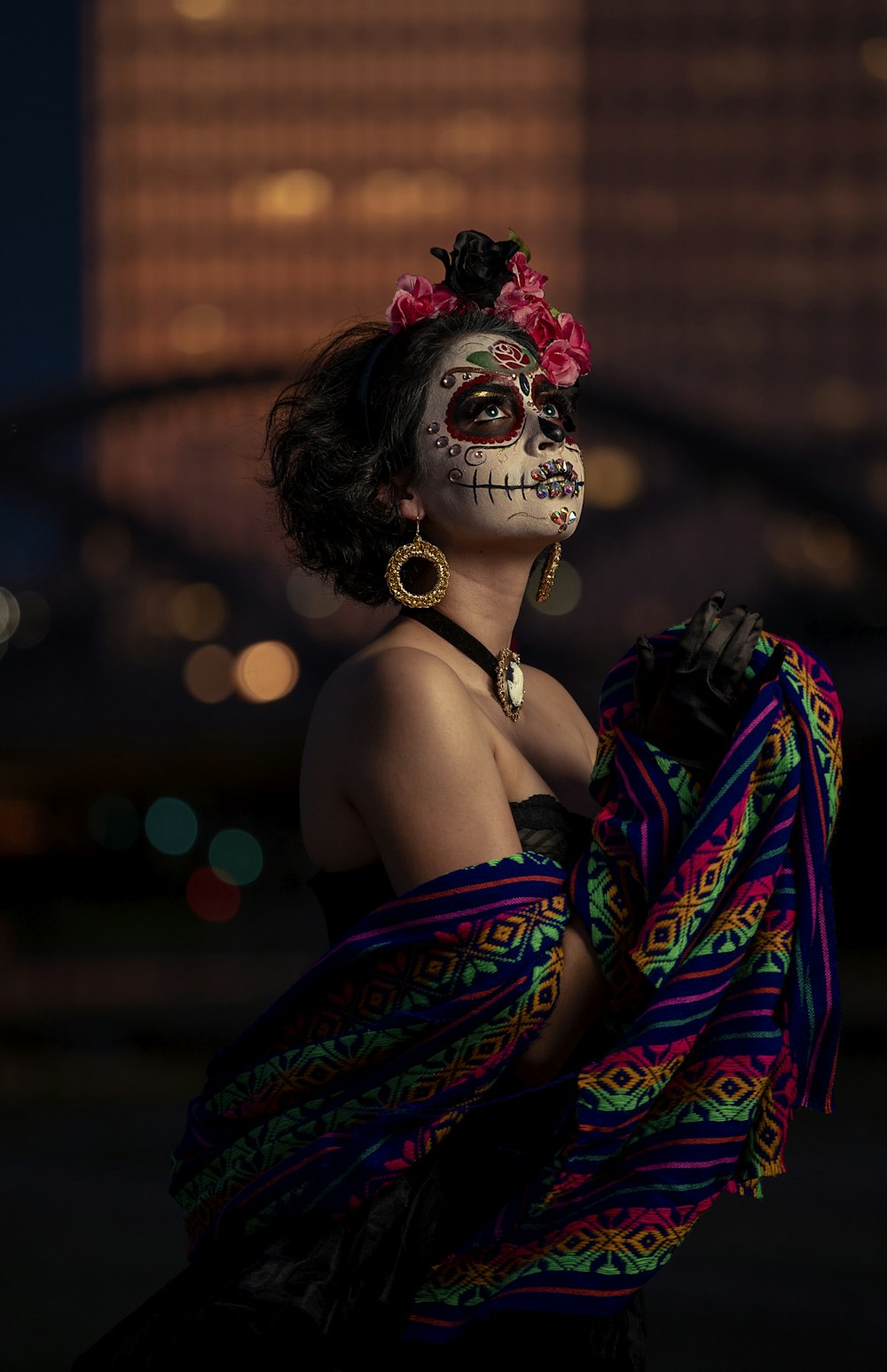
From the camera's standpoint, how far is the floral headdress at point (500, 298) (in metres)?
2.34

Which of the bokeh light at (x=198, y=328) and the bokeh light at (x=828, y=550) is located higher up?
the bokeh light at (x=828, y=550)

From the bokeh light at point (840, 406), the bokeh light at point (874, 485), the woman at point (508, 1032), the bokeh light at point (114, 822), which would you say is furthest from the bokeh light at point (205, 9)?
the woman at point (508, 1032)

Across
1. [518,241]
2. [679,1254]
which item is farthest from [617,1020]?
[679,1254]

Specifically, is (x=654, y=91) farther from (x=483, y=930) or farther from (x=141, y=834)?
(x=483, y=930)

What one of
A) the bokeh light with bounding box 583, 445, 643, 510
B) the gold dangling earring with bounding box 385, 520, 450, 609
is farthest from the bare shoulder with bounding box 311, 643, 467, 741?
the bokeh light with bounding box 583, 445, 643, 510

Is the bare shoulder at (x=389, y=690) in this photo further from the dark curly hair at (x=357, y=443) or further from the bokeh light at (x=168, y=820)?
the bokeh light at (x=168, y=820)

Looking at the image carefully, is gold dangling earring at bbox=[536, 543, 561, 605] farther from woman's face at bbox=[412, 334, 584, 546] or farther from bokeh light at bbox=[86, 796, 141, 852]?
bokeh light at bbox=[86, 796, 141, 852]

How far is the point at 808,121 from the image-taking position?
77.7 metres

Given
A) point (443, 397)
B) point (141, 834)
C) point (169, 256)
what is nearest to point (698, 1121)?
point (443, 397)

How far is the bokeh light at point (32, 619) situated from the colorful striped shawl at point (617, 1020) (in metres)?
14.2

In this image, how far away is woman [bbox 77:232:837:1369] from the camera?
76.4 inches

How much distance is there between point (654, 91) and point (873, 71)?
12816 mm

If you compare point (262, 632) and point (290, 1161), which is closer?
point (290, 1161)

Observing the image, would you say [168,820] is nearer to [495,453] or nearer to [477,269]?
[477,269]
